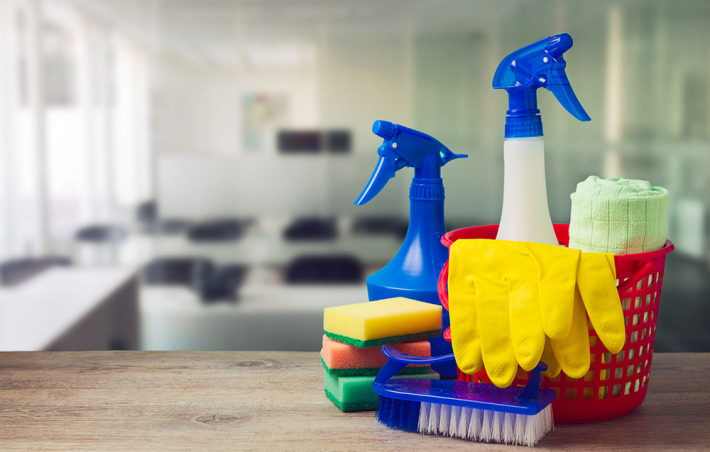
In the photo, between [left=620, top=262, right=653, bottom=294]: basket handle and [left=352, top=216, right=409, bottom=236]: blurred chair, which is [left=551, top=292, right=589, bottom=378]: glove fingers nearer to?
[left=620, top=262, right=653, bottom=294]: basket handle

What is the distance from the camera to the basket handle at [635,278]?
70 centimetres

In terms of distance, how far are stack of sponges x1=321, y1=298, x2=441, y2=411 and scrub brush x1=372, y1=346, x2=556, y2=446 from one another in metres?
0.03

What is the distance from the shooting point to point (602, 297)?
0.67 meters

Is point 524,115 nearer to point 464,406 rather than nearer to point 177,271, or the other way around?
point 464,406

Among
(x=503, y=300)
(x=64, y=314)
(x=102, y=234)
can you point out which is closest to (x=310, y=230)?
(x=102, y=234)

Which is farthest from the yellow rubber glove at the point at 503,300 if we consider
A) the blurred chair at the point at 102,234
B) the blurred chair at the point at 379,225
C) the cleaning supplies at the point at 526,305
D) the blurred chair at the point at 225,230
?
the blurred chair at the point at 102,234

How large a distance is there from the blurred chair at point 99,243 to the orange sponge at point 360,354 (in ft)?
2.11

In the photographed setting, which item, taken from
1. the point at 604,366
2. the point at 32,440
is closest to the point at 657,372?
the point at 604,366

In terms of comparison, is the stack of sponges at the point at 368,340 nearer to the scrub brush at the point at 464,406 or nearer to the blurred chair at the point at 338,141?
the scrub brush at the point at 464,406

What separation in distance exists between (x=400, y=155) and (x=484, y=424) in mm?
364

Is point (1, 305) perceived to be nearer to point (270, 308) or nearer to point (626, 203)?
point (270, 308)

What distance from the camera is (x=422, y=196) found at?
0.90 metres

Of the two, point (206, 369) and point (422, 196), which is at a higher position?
point (422, 196)

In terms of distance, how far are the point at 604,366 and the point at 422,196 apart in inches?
12.7
